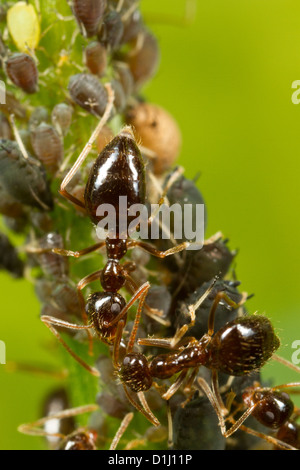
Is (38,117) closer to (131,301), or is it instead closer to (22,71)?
(22,71)

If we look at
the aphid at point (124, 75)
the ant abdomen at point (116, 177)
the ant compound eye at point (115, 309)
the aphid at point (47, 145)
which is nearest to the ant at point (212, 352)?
the ant compound eye at point (115, 309)

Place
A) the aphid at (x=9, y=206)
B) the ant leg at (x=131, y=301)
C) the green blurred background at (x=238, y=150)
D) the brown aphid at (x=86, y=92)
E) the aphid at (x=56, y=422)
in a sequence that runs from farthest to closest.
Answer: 1. the green blurred background at (x=238, y=150)
2. the aphid at (x=56, y=422)
3. the aphid at (x=9, y=206)
4. the brown aphid at (x=86, y=92)
5. the ant leg at (x=131, y=301)

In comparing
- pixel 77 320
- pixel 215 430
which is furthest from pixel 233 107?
pixel 215 430

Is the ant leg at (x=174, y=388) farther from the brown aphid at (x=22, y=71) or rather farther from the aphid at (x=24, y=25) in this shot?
the aphid at (x=24, y=25)

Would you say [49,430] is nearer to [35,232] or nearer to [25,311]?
[35,232]

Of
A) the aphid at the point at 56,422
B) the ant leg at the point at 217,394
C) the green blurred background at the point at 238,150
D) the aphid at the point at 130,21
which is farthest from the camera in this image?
the green blurred background at the point at 238,150

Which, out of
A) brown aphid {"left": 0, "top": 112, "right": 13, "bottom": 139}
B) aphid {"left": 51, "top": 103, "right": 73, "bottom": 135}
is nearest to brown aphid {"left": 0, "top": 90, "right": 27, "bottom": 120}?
brown aphid {"left": 0, "top": 112, "right": 13, "bottom": 139}
